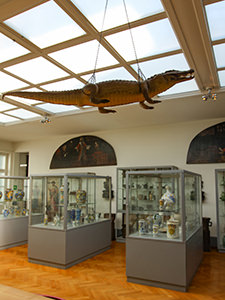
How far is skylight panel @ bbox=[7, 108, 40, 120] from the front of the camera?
27.5ft

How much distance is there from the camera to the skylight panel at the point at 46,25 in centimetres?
386

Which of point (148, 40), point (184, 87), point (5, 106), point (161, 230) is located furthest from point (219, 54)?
point (5, 106)

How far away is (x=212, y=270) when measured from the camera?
6.07 meters

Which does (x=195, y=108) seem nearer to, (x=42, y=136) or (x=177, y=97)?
(x=177, y=97)

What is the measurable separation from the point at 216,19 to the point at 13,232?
783cm

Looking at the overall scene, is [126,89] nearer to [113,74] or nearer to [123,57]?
[123,57]

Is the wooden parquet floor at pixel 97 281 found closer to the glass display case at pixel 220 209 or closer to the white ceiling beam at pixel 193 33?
the glass display case at pixel 220 209

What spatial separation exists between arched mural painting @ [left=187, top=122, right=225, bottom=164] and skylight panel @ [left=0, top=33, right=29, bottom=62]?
6.13m

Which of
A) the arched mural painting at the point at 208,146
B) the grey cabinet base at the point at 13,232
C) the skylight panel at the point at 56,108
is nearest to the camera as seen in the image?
the skylight panel at the point at 56,108

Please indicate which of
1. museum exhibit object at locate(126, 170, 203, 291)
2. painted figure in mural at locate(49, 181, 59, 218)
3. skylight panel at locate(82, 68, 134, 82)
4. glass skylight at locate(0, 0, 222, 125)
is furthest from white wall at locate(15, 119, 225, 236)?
skylight panel at locate(82, 68, 134, 82)

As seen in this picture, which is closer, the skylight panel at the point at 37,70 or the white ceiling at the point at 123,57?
the white ceiling at the point at 123,57

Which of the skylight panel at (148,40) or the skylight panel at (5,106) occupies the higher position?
the skylight panel at (148,40)

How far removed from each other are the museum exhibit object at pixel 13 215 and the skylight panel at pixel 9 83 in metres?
3.15

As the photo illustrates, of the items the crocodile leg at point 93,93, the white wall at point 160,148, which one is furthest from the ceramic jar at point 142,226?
the white wall at point 160,148
